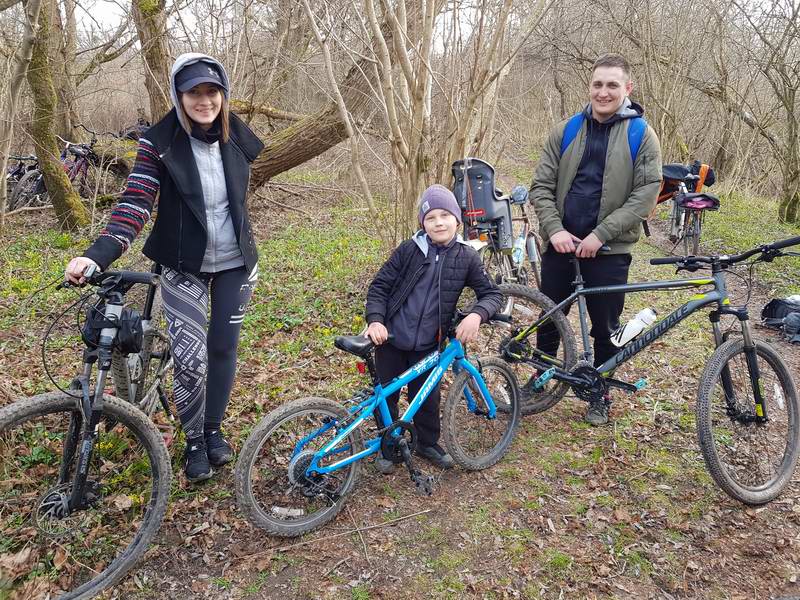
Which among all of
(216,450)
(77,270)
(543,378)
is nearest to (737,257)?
(543,378)

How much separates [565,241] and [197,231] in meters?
2.04

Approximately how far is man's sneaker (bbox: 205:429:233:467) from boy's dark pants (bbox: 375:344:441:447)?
0.86 meters

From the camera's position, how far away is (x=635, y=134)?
3.00m

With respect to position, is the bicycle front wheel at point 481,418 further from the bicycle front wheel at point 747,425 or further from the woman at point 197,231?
the woman at point 197,231

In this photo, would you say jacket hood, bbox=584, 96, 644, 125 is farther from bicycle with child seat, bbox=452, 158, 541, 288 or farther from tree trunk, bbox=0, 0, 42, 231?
tree trunk, bbox=0, 0, 42, 231

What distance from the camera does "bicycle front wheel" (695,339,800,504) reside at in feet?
8.79

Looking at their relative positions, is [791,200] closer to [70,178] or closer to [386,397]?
[386,397]

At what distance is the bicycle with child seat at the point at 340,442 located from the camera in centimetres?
243

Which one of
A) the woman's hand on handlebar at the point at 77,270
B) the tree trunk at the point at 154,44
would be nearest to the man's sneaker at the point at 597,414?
the woman's hand on handlebar at the point at 77,270

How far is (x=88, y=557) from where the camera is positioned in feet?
7.57

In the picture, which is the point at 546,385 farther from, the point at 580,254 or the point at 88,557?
the point at 88,557

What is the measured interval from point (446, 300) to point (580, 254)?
0.95 meters

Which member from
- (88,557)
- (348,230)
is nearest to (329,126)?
(348,230)

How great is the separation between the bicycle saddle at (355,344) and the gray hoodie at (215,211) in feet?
2.25
